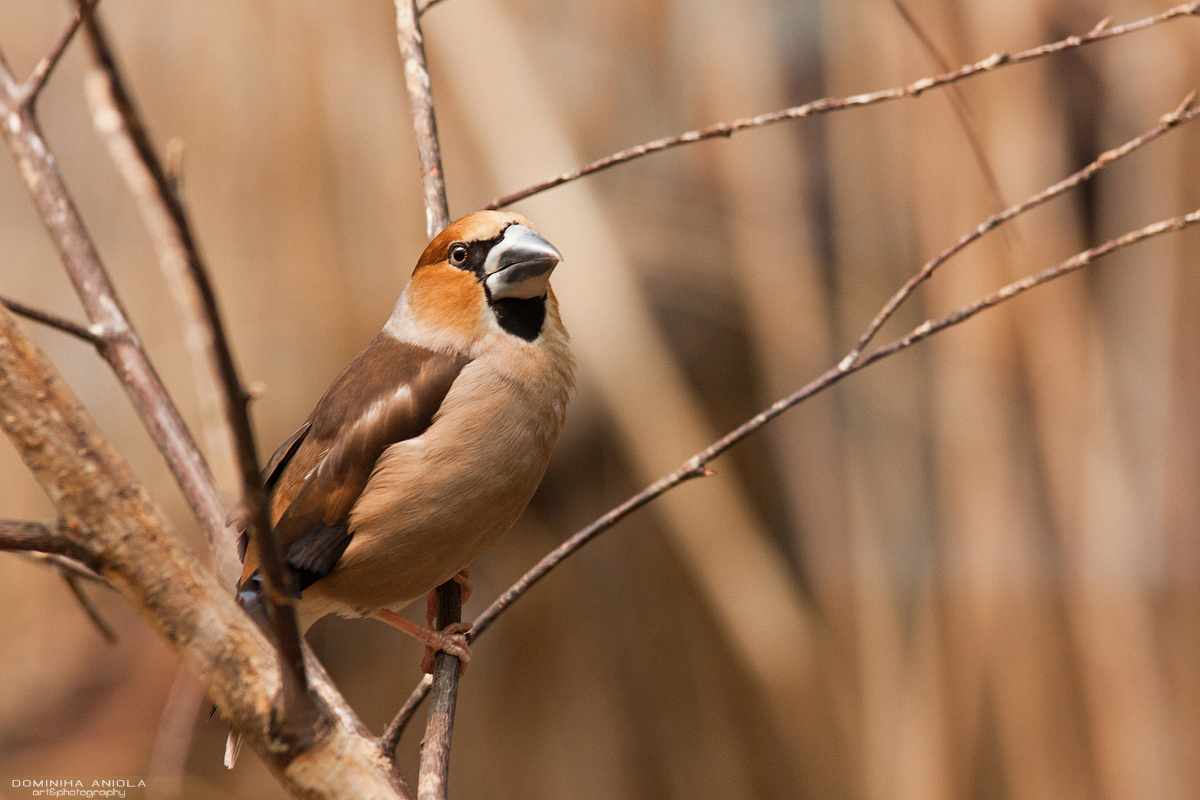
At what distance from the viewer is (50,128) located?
97.0 inches

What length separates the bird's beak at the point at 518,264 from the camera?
1269 mm

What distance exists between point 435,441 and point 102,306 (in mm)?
400

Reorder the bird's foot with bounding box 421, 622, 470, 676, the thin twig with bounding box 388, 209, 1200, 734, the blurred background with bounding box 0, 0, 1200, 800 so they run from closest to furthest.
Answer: the thin twig with bounding box 388, 209, 1200, 734 → the bird's foot with bounding box 421, 622, 470, 676 → the blurred background with bounding box 0, 0, 1200, 800

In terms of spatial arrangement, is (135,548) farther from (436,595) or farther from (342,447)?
(436,595)

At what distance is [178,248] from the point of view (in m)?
0.49

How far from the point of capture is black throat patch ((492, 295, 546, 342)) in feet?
4.39

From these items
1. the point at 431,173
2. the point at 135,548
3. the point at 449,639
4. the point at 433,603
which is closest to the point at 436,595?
the point at 433,603

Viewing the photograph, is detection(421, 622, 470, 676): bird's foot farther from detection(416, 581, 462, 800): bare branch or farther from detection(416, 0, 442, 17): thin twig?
detection(416, 0, 442, 17): thin twig

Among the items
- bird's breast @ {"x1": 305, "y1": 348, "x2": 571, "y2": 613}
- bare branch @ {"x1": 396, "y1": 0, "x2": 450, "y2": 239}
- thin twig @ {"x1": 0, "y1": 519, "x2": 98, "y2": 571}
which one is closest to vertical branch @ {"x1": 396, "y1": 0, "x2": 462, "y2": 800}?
bare branch @ {"x1": 396, "y1": 0, "x2": 450, "y2": 239}

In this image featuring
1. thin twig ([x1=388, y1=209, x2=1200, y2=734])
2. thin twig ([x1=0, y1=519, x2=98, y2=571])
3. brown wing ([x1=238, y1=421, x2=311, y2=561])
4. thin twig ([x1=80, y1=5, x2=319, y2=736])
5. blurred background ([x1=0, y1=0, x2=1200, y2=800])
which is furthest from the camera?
blurred background ([x1=0, y1=0, x2=1200, y2=800])

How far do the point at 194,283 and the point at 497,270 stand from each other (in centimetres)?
82

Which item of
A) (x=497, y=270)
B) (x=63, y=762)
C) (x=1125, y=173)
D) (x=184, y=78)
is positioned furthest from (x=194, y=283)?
(x=1125, y=173)

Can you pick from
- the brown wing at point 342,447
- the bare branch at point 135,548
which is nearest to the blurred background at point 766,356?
the brown wing at point 342,447

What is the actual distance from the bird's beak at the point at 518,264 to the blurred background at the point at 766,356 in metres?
1.30
